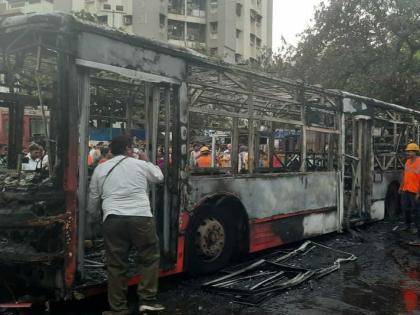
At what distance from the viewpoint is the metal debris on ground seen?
550cm

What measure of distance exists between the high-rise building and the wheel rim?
39.0 metres

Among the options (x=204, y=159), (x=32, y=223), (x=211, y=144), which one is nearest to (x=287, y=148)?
(x=211, y=144)

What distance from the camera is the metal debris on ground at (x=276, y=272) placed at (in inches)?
217

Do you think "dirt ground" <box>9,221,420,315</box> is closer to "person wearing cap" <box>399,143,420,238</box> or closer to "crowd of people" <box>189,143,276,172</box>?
"crowd of people" <box>189,143,276,172</box>

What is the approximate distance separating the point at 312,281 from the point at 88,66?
368 cm

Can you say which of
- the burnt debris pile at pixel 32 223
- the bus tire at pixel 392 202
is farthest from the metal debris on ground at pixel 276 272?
the bus tire at pixel 392 202

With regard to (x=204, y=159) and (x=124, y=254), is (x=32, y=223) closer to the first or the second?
(x=124, y=254)

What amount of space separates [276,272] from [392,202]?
612 cm

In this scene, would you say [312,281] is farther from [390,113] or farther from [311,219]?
[390,113]

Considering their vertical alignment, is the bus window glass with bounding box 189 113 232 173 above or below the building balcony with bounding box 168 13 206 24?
below

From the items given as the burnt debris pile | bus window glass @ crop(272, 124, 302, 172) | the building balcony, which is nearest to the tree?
bus window glass @ crop(272, 124, 302, 172)

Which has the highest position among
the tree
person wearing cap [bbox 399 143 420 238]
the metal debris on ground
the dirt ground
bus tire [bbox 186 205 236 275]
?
the tree

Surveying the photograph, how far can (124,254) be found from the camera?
4.55m

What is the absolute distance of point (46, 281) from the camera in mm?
4445
